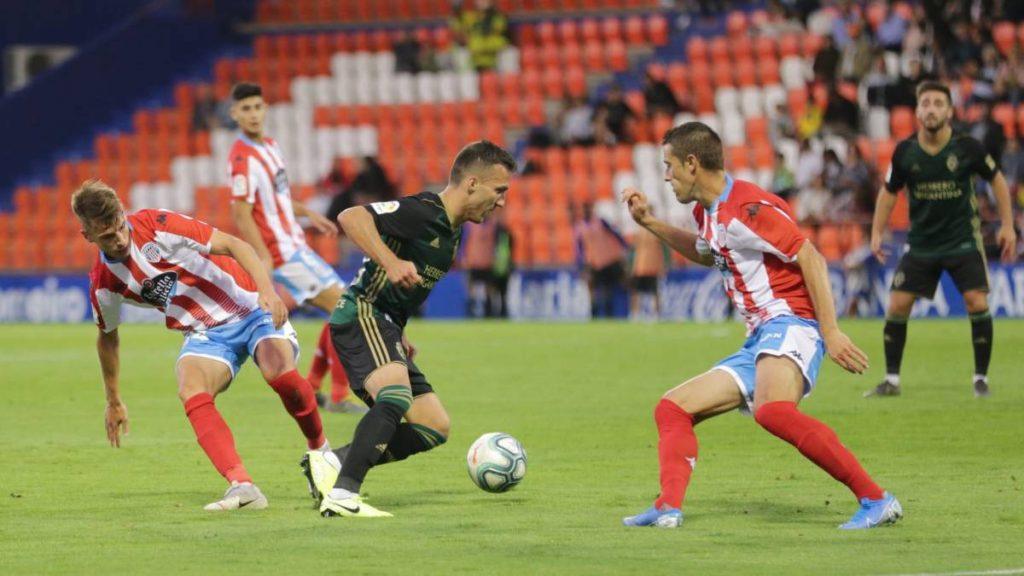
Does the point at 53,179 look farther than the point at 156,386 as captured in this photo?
Yes

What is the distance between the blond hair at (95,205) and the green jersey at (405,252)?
45.8 inches

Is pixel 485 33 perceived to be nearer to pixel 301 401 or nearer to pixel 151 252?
pixel 301 401

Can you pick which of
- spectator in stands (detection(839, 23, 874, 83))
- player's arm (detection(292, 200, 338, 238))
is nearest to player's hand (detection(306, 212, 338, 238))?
player's arm (detection(292, 200, 338, 238))

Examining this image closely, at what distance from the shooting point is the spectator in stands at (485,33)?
31.4 metres

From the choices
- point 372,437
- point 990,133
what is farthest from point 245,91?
point 990,133

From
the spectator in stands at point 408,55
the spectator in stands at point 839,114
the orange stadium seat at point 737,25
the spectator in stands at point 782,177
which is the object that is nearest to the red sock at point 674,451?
the spectator in stands at point 782,177

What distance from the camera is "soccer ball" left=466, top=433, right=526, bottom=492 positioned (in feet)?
27.8

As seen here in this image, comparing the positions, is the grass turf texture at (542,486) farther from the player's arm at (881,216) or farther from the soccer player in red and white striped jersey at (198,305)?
the player's arm at (881,216)

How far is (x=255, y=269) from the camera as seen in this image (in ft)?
27.3

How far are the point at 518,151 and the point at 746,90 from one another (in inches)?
181

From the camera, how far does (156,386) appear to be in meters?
16.1

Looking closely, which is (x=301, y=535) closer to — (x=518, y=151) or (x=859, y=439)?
(x=859, y=439)

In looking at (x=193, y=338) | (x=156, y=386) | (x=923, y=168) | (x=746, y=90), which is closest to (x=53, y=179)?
(x=746, y=90)

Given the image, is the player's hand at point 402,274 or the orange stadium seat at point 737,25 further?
the orange stadium seat at point 737,25
